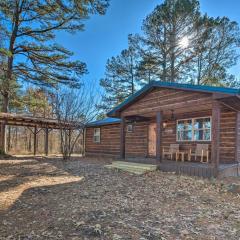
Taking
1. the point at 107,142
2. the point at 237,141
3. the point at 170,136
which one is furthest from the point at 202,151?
the point at 107,142

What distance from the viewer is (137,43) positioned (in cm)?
2233

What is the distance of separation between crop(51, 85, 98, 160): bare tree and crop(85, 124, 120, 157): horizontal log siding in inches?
97.7

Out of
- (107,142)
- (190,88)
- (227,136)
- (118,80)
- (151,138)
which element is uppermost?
(118,80)

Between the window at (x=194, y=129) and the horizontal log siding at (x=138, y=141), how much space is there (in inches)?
99.3

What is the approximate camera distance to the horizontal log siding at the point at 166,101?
8511 mm

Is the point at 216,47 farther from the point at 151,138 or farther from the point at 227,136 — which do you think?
the point at 227,136

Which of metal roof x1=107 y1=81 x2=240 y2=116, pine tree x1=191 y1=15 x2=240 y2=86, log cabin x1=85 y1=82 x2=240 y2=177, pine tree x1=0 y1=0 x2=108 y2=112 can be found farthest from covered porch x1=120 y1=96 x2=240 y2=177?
pine tree x1=191 y1=15 x2=240 y2=86

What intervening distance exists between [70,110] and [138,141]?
14.7 feet

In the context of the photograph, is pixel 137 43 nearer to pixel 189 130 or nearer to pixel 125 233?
pixel 189 130

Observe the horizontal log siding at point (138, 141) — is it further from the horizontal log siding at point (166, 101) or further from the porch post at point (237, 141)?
the porch post at point (237, 141)

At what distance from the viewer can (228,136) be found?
9.55m

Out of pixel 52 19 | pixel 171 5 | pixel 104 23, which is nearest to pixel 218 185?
pixel 104 23

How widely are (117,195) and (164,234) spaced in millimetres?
2290

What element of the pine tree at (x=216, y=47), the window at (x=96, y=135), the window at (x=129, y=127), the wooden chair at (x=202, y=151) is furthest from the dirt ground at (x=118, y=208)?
the pine tree at (x=216, y=47)
